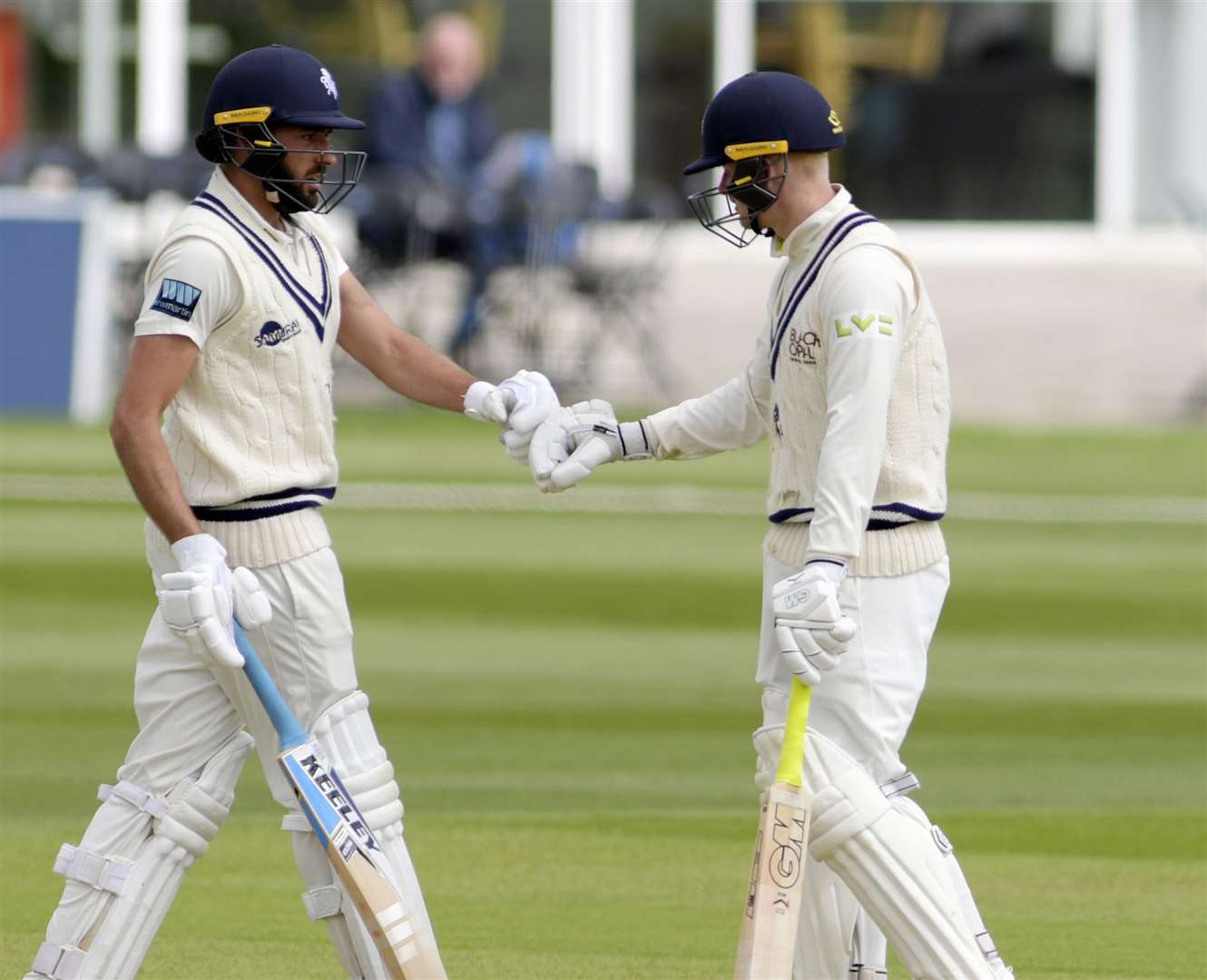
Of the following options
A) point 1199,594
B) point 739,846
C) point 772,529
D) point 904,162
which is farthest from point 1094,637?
point 904,162

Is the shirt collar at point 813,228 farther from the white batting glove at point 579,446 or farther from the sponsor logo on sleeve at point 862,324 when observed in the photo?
the white batting glove at point 579,446

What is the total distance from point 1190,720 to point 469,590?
327 centimetres

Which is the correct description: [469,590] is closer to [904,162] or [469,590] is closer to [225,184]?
[225,184]

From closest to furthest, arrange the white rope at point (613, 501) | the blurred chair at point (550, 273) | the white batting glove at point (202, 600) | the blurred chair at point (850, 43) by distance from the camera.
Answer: the white batting glove at point (202, 600), the white rope at point (613, 501), the blurred chair at point (550, 273), the blurred chair at point (850, 43)

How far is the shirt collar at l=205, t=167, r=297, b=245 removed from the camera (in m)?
4.52

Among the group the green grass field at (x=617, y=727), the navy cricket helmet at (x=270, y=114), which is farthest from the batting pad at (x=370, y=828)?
the navy cricket helmet at (x=270, y=114)

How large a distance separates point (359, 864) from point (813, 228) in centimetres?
135

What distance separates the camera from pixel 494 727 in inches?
305

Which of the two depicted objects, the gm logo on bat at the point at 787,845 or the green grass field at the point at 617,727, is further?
the green grass field at the point at 617,727

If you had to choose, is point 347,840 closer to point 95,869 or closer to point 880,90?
point 95,869

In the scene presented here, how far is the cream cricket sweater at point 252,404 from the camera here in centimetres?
446

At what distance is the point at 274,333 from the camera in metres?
4.48

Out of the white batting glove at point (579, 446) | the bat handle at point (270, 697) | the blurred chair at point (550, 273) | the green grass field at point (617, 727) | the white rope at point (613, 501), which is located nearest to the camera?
the bat handle at point (270, 697)

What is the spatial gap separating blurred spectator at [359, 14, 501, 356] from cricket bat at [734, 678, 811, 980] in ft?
37.3
